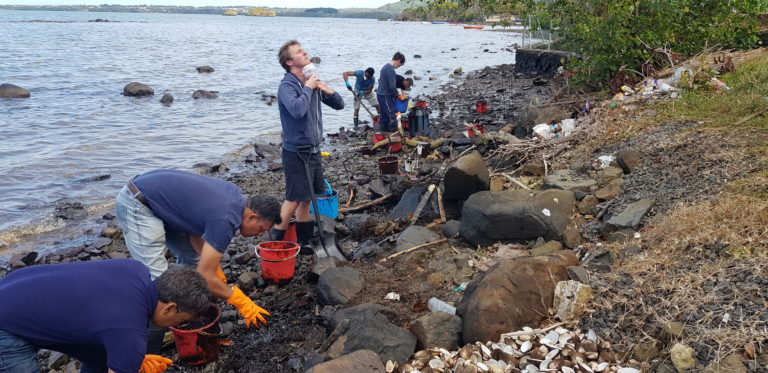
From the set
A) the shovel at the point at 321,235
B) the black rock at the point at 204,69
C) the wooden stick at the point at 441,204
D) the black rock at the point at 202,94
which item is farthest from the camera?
the black rock at the point at 204,69

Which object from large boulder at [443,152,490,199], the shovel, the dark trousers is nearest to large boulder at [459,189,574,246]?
large boulder at [443,152,490,199]

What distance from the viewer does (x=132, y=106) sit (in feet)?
57.6

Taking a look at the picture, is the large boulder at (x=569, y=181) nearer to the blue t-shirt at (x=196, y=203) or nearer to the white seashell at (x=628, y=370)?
the white seashell at (x=628, y=370)

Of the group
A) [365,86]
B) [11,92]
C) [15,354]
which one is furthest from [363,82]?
[11,92]

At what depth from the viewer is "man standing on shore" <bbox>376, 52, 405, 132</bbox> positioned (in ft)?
35.2

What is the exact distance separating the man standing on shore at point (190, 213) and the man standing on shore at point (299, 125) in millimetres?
1388

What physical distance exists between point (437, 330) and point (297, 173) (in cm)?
260

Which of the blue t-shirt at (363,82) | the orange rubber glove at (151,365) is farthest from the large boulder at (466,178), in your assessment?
the blue t-shirt at (363,82)

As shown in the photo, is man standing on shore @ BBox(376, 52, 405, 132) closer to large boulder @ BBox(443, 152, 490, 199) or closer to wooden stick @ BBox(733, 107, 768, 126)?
large boulder @ BBox(443, 152, 490, 199)

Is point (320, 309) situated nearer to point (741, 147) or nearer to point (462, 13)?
point (741, 147)

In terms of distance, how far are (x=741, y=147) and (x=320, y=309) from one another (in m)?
4.42

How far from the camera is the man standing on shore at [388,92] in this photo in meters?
10.7

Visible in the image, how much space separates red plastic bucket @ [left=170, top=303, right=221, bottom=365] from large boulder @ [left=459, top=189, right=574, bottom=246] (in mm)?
2595

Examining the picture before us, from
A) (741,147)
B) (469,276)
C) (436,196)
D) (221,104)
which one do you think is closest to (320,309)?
(469,276)
